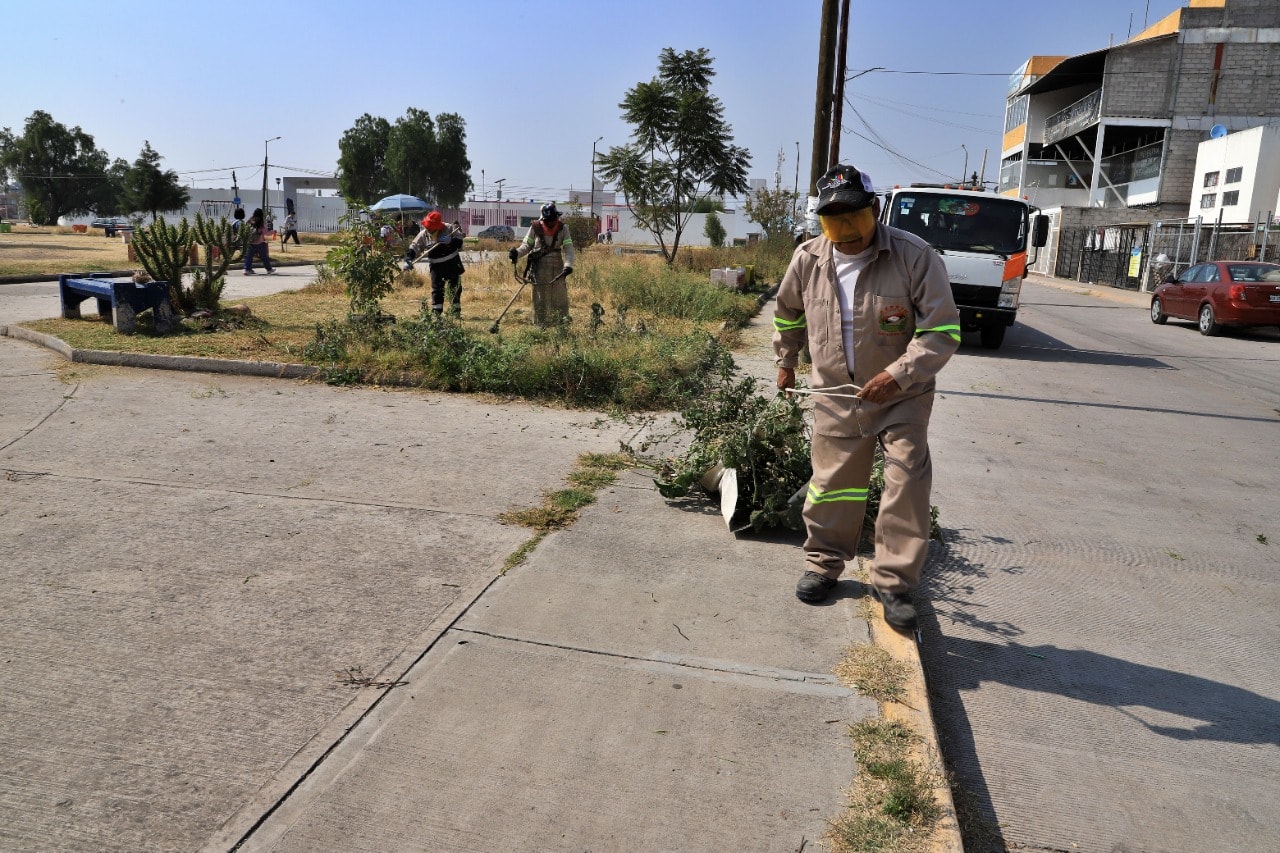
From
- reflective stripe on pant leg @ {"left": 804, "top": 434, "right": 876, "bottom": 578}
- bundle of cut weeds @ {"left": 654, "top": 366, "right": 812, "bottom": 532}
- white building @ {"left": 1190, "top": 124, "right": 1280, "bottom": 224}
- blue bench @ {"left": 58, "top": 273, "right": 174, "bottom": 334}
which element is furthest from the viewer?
white building @ {"left": 1190, "top": 124, "right": 1280, "bottom": 224}

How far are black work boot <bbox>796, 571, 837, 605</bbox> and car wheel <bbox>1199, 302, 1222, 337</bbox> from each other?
17.5 metres

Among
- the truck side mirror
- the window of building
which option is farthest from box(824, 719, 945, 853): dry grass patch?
the window of building

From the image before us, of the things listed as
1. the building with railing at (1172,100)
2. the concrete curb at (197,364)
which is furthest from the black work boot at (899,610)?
the building with railing at (1172,100)

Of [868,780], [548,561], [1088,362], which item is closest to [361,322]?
[548,561]

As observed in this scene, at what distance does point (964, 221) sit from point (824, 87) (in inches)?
131

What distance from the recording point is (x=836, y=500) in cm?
412

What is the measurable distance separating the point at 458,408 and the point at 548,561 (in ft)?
12.4

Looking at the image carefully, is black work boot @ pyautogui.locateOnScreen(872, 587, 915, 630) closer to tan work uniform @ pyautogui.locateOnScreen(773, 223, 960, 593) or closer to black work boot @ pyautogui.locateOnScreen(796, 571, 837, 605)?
tan work uniform @ pyautogui.locateOnScreen(773, 223, 960, 593)

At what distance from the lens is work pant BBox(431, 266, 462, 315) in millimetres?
11938

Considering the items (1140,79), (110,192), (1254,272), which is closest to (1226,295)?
(1254,272)

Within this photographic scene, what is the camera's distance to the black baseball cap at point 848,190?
12.3 feet

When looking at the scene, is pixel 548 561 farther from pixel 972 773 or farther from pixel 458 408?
pixel 458 408

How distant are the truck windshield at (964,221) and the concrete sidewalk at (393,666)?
34.4ft

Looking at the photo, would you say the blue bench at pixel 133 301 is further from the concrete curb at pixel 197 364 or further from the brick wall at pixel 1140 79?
the brick wall at pixel 1140 79
